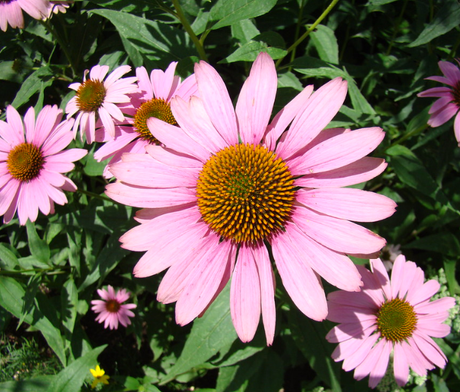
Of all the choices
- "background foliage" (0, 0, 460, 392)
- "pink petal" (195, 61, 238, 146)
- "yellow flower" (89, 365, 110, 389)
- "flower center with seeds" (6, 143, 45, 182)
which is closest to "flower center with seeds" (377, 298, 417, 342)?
"background foliage" (0, 0, 460, 392)

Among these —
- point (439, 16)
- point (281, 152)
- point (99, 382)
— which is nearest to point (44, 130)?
point (281, 152)

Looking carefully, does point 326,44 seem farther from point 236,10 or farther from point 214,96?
point 214,96

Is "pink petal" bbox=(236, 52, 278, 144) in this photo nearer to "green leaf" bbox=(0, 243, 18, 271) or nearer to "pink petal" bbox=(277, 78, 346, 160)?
"pink petal" bbox=(277, 78, 346, 160)

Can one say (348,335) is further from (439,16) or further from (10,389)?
(10,389)

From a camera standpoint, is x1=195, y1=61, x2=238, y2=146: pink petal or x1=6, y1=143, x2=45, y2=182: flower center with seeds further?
x1=6, y1=143, x2=45, y2=182: flower center with seeds

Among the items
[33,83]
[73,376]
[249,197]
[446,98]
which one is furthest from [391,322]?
[33,83]

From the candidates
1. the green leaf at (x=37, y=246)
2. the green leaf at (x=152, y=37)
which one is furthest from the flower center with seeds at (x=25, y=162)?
the green leaf at (x=152, y=37)

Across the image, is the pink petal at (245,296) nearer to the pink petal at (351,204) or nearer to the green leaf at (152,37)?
the pink petal at (351,204)
